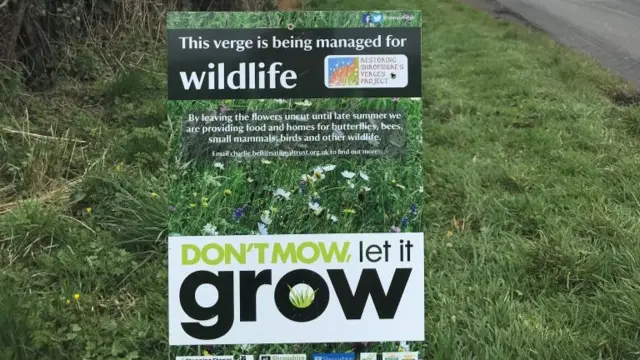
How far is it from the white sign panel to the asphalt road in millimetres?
7458

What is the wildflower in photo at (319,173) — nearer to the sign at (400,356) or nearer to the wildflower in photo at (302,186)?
the wildflower in photo at (302,186)

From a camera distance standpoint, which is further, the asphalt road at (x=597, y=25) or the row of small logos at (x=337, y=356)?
the asphalt road at (x=597, y=25)

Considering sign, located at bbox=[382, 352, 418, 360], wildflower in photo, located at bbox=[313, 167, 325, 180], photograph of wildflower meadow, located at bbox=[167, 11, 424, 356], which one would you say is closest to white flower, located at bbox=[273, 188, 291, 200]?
photograph of wildflower meadow, located at bbox=[167, 11, 424, 356]

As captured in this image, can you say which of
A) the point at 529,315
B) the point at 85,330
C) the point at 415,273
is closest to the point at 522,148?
the point at 529,315

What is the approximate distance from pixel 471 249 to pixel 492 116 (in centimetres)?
297

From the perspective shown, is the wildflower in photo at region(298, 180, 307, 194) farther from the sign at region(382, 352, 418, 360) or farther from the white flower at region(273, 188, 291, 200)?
the sign at region(382, 352, 418, 360)

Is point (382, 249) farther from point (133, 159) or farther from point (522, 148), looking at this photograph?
point (522, 148)

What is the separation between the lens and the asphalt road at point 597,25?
34.7 feet

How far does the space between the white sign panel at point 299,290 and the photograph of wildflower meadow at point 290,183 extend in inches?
1.6

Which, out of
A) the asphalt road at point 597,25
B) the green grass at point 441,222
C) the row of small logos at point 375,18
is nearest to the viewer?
the row of small logos at point 375,18

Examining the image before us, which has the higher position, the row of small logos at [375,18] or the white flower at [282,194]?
the row of small logos at [375,18]

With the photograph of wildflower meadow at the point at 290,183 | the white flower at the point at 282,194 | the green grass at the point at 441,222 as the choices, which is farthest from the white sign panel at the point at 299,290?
the green grass at the point at 441,222

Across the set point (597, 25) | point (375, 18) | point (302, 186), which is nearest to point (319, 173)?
point (302, 186)

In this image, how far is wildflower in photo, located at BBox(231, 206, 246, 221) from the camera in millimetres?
2547
